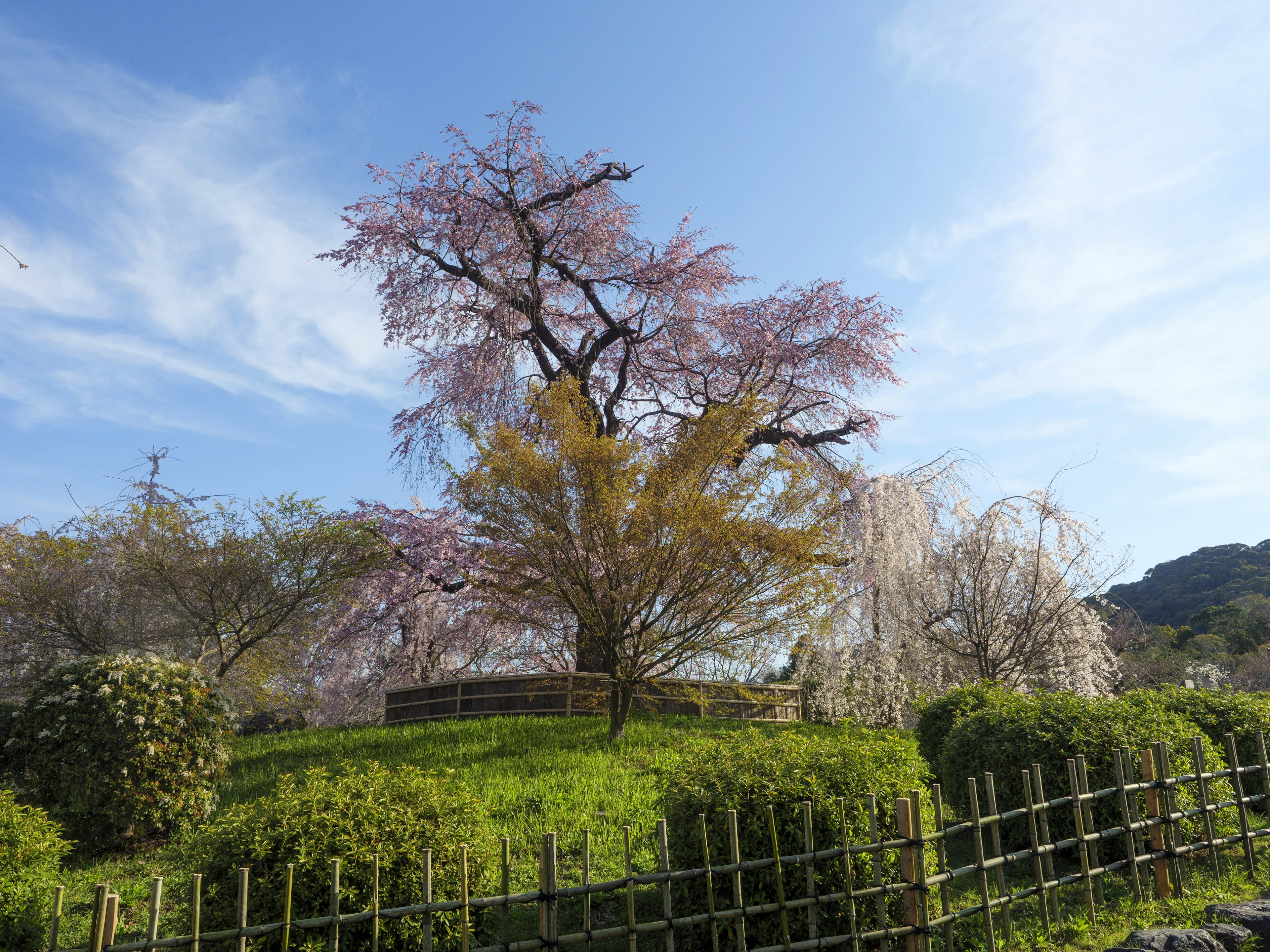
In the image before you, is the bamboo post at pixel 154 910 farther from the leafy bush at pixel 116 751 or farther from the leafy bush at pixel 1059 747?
the leafy bush at pixel 116 751

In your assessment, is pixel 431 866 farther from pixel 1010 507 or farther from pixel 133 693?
pixel 1010 507

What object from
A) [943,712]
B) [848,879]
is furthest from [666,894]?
[943,712]

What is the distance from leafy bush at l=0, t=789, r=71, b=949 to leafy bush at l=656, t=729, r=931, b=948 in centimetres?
401

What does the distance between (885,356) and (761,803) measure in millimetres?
13111

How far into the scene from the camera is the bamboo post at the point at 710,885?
12.8 ft

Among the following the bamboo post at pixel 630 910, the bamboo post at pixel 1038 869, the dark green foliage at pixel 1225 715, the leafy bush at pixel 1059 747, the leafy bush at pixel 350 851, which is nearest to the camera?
the bamboo post at pixel 630 910

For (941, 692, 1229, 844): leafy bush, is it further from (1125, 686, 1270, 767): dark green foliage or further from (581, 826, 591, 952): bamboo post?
(581, 826, 591, 952): bamboo post

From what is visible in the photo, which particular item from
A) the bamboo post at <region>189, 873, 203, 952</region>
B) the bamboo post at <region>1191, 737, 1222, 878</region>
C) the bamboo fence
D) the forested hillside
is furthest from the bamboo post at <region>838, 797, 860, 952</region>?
the forested hillside

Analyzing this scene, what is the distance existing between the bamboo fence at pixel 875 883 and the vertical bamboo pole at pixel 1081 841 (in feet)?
0.04

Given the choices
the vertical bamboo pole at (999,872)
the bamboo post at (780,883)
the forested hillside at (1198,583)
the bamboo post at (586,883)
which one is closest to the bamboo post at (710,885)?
the bamboo post at (780,883)

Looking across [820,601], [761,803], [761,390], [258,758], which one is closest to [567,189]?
[761,390]

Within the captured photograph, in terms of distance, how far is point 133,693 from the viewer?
7.56 meters

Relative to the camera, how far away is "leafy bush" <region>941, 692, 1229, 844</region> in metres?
5.76

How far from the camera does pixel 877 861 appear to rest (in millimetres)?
4148
